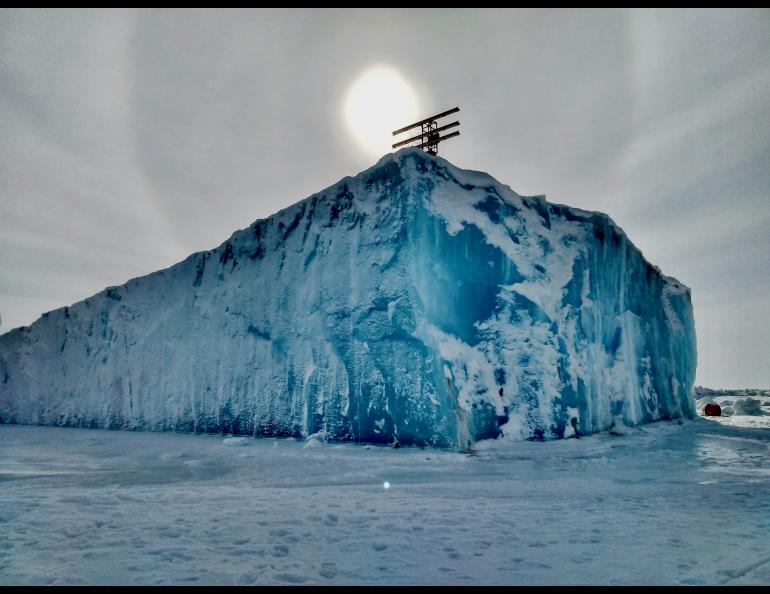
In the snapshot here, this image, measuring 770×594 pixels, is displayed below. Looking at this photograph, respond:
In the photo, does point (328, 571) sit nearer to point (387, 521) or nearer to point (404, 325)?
point (387, 521)

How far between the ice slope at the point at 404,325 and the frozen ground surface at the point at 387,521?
177cm

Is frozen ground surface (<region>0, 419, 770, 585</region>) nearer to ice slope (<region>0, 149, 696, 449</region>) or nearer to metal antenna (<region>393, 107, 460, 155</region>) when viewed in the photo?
Answer: ice slope (<region>0, 149, 696, 449</region>)

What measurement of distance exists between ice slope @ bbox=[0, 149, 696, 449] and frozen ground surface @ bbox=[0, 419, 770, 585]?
5.82ft

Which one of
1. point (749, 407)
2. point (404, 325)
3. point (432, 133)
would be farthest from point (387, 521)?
point (749, 407)

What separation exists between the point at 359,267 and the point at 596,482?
481 cm

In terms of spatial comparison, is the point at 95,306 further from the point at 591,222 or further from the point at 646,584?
the point at 646,584

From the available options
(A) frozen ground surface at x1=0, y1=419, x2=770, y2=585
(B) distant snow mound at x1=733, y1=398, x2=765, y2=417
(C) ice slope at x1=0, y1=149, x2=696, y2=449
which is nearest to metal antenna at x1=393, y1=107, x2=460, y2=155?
(C) ice slope at x1=0, y1=149, x2=696, y2=449

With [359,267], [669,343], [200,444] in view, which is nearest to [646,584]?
[359,267]

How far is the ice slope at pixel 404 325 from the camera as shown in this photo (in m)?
6.72

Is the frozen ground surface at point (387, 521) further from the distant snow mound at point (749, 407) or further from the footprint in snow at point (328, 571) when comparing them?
the distant snow mound at point (749, 407)

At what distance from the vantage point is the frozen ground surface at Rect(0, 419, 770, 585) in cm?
194

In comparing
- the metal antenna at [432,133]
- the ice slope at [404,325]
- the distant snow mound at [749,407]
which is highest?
the metal antenna at [432,133]

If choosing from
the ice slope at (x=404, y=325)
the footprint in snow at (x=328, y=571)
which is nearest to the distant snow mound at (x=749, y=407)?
the ice slope at (x=404, y=325)

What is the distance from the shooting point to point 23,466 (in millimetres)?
4973
